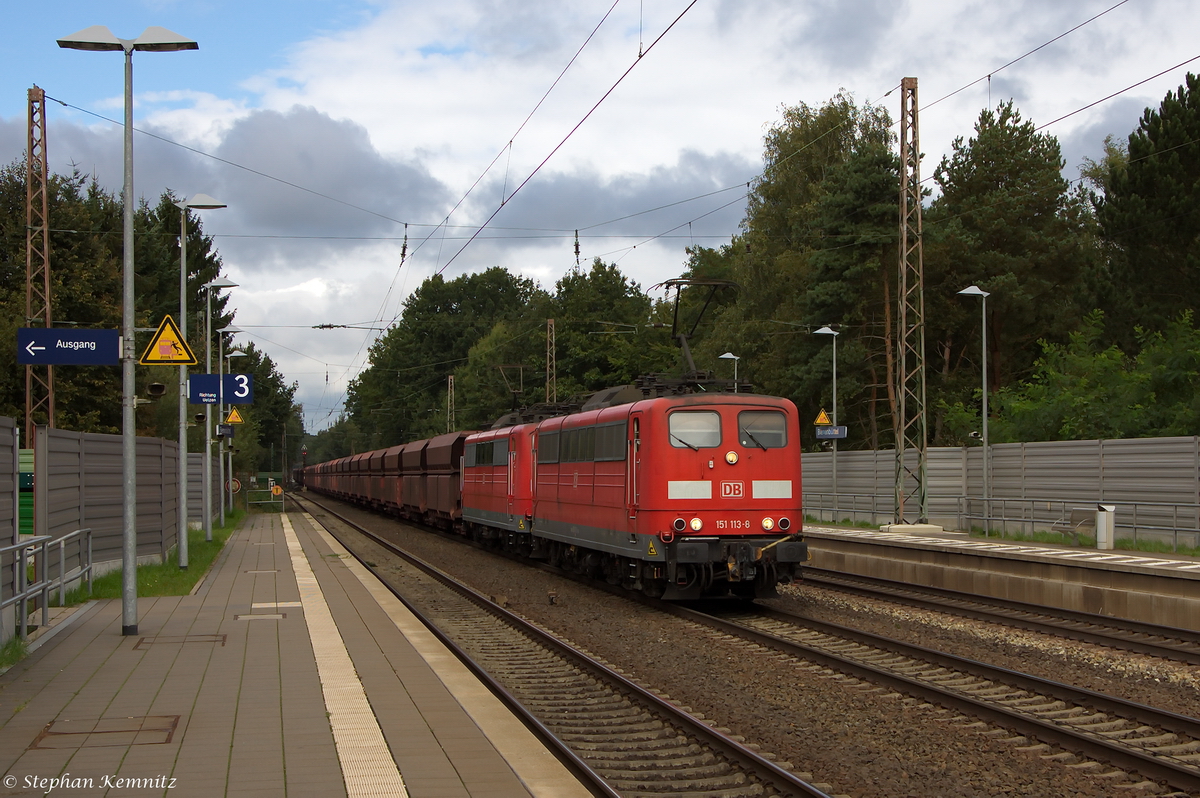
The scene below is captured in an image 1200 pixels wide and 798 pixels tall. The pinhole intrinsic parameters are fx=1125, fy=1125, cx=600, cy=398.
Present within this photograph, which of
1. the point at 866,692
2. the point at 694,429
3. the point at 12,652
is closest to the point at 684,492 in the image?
→ the point at 694,429

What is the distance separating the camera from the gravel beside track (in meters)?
6.99

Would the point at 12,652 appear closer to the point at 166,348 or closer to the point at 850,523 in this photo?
the point at 166,348

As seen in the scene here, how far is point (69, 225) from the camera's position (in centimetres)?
3856

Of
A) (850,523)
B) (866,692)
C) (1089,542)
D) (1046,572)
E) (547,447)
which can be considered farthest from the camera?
(850,523)

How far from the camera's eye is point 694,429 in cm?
1521

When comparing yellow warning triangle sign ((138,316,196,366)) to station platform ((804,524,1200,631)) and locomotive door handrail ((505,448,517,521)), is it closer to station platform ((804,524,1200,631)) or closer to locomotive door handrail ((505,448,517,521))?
locomotive door handrail ((505,448,517,521))

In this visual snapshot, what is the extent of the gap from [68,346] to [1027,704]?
1110cm

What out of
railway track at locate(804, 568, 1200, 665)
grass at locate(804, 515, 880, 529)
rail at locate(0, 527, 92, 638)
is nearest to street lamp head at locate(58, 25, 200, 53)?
rail at locate(0, 527, 92, 638)

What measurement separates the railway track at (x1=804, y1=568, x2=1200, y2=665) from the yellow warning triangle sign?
10.5 m

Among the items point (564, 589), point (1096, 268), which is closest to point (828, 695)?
point (564, 589)

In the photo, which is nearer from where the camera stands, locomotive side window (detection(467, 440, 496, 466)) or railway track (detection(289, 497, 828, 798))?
railway track (detection(289, 497, 828, 798))

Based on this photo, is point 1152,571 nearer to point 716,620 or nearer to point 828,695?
point 716,620

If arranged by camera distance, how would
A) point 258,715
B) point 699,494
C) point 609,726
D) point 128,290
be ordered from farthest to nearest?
point 699,494, point 128,290, point 609,726, point 258,715

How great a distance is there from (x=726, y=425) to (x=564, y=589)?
5.10 metres
